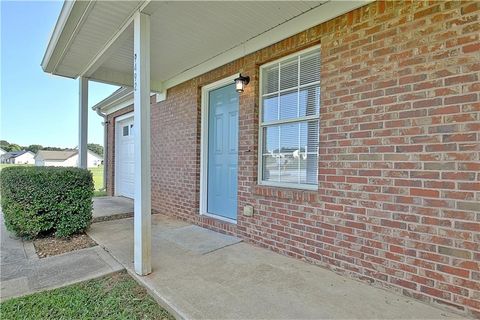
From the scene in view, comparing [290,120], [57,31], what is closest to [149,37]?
[57,31]

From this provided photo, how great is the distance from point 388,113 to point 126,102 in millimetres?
6924

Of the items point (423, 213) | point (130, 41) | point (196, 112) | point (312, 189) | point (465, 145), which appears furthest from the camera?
point (196, 112)

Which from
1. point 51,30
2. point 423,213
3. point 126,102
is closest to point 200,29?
point 51,30

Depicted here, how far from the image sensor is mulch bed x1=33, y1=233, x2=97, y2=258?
3393 mm

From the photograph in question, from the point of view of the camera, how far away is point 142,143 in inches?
103

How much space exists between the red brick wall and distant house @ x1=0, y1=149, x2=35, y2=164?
52.0 meters

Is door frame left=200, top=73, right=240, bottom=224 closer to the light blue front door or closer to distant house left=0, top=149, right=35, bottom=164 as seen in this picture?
the light blue front door

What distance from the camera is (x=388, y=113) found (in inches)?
92.2

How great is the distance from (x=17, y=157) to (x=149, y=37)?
56.5 meters

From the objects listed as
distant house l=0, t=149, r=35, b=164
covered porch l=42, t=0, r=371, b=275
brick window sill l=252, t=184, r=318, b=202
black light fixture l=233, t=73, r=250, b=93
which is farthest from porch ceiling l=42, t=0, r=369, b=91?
distant house l=0, t=149, r=35, b=164

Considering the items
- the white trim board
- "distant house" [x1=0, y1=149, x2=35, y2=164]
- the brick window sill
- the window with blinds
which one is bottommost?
"distant house" [x1=0, y1=149, x2=35, y2=164]

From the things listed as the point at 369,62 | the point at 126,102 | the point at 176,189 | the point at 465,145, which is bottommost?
the point at 176,189

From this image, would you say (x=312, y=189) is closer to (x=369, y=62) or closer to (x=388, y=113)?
(x=388, y=113)

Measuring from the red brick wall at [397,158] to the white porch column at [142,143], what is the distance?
153cm
